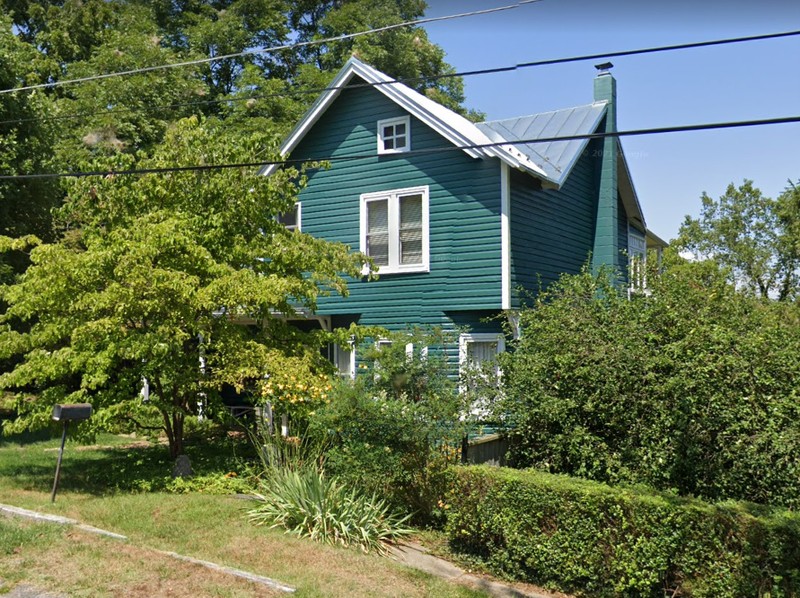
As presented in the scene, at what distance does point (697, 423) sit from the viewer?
8070 mm

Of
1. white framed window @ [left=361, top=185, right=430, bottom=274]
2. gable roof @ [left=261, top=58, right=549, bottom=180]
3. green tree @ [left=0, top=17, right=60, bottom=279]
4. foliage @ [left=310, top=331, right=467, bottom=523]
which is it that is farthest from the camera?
green tree @ [left=0, top=17, right=60, bottom=279]

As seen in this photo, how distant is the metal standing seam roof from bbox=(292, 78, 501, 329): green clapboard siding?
1.71 metres

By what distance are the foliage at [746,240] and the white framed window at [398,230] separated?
20.3 meters

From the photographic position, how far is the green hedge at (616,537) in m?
6.48

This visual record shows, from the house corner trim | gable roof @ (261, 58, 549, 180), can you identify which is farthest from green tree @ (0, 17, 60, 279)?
the house corner trim

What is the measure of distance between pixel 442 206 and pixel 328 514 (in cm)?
778

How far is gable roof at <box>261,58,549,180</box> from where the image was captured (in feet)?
45.9

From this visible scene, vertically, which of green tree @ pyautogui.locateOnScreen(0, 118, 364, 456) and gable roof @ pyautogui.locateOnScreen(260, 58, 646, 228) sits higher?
gable roof @ pyautogui.locateOnScreen(260, 58, 646, 228)

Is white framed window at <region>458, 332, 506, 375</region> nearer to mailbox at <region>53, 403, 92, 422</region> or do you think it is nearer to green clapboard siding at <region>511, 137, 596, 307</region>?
green clapboard siding at <region>511, 137, 596, 307</region>

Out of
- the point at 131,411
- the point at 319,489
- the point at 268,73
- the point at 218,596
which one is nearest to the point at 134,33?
the point at 268,73

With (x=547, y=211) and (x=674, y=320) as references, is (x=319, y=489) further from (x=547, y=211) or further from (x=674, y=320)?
(x=547, y=211)

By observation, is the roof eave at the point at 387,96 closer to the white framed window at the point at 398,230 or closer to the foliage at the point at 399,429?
the white framed window at the point at 398,230

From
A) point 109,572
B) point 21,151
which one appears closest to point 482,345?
point 109,572

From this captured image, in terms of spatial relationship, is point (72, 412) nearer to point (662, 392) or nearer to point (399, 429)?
point (399, 429)
